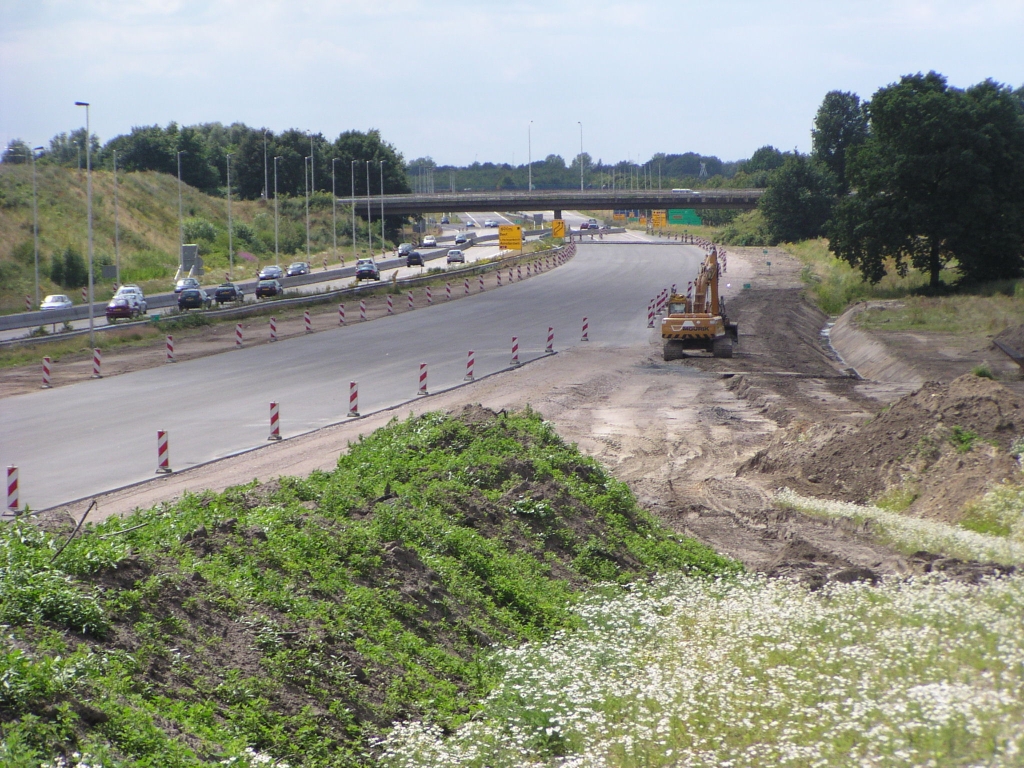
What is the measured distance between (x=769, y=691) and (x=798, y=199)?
116 metres

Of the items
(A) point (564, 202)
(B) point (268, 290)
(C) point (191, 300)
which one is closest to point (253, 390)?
(C) point (191, 300)

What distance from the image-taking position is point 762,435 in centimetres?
2450

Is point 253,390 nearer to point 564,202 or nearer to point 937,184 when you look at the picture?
point 937,184

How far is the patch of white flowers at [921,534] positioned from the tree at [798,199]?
103 meters

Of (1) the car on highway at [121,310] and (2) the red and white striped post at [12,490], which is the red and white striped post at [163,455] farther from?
(1) the car on highway at [121,310]

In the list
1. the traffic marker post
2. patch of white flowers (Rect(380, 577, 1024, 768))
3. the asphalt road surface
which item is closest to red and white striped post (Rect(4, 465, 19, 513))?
the asphalt road surface

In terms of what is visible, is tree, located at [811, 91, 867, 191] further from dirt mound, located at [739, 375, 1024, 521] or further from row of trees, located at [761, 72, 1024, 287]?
dirt mound, located at [739, 375, 1024, 521]

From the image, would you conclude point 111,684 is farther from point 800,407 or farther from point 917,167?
point 917,167

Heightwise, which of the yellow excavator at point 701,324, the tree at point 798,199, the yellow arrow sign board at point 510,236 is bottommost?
the yellow excavator at point 701,324

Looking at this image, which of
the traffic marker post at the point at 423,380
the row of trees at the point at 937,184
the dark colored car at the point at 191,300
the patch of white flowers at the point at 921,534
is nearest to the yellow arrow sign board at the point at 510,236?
the row of trees at the point at 937,184

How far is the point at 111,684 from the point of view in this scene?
703 centimetres

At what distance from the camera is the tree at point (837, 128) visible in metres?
131

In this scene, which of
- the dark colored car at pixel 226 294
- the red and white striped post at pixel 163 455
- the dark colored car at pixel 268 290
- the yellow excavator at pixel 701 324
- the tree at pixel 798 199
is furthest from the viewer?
the tree at pixel 798 199

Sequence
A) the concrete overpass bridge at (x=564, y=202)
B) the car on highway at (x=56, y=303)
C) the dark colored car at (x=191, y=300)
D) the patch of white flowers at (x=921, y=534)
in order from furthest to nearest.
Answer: the concrete overpass bridge at (x=564, y=202) → the car on highway at (x=56, y=303) → the dark colored car at (x=191, y=300) → the patch of white flowers at (x=921, y=534)
